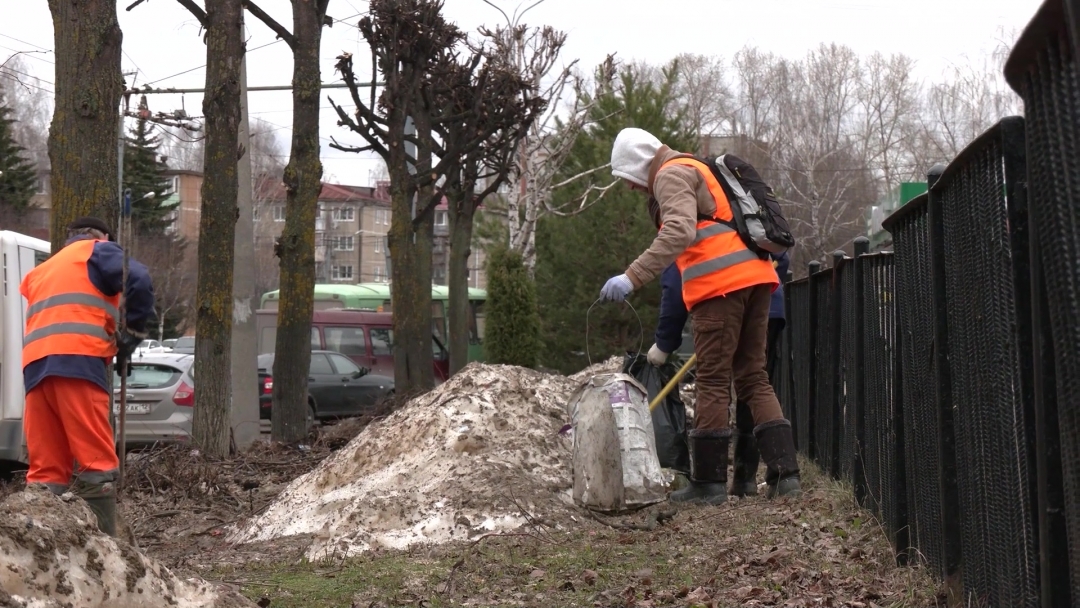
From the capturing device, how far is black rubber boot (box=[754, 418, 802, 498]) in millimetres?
6074

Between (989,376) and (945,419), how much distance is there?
550 millimetres

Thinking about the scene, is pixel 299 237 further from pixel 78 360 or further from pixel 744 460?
pixel 744 460

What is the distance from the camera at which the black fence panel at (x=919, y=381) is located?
3.79 m

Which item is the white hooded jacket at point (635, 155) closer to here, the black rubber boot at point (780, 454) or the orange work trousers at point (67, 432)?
the black rubber boot at point (780, 454)

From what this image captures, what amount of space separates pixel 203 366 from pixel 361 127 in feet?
24.3

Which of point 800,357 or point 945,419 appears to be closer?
point 945,419

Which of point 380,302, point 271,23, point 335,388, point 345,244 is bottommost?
point 335,388

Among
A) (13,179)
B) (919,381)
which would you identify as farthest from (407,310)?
(13,179)

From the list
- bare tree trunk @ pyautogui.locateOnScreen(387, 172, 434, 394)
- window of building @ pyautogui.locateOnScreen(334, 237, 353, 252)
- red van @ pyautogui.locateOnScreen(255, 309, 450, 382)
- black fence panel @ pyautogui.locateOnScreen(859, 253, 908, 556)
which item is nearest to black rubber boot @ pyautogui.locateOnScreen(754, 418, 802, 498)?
black fence panel @ pyautogui.locateOnScreen(859, 253, 908, 556)

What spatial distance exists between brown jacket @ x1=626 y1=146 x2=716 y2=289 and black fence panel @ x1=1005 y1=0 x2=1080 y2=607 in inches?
136

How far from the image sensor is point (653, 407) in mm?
6555

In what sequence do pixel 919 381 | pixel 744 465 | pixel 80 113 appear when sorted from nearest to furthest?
pixel 919 381 → pixel 744 465 → pixel 80 113

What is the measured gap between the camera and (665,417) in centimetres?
675

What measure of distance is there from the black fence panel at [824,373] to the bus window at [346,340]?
1953 cm
